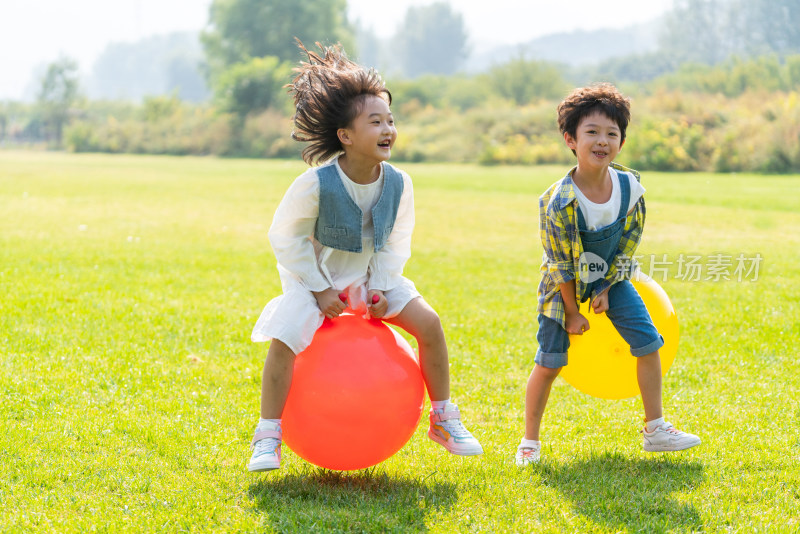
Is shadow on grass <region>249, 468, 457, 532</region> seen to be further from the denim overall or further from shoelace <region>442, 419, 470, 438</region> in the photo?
the denim overall

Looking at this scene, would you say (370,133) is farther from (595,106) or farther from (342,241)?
(595,106)

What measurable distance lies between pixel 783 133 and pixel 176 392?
24239 millimetres

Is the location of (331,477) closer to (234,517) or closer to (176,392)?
(234,517)

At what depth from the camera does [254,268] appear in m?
9.66

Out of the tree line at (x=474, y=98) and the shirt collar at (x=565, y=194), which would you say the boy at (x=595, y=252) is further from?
the tree line at (x=474, y=98)

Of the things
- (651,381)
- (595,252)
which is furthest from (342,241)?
(651,381)

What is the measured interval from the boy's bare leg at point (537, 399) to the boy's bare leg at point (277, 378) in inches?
51.1

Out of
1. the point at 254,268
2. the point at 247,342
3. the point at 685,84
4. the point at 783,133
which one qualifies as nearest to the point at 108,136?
the point at 685,84

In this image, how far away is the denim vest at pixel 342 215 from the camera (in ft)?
12.3

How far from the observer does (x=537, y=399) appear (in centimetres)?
424

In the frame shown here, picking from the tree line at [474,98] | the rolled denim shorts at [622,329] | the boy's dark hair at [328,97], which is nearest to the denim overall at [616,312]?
the rolled denim shorts at [622,329]

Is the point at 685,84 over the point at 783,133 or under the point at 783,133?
over

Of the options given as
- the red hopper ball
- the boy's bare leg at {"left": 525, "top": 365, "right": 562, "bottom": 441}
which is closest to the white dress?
the red hopper ball

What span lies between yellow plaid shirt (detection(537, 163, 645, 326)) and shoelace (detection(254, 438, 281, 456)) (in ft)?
4.97
